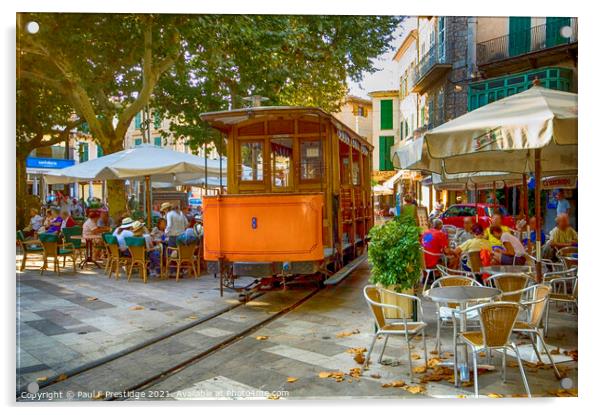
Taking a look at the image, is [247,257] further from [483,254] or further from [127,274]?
[127,274]

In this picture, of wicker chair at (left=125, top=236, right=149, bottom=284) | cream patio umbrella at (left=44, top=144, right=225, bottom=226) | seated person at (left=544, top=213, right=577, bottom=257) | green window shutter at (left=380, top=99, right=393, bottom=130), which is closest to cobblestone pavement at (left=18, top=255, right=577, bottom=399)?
wicker chair at (left=125, top=236, right=149, bottom=284)

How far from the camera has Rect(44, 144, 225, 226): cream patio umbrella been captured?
9.43m

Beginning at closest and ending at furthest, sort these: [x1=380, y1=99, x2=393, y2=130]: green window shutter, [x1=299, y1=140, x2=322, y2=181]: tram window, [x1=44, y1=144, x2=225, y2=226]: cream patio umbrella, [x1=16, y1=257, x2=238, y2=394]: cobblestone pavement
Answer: [x1=16, y1=257, x2=238, y2=394]: cobblestone pavement → [x1=299, y1=140, x2=322, y2=181]: tram window → [x1=380, y1=99, x2=393, y2=130]: green window shutter → [x1=44, y1=144, x2=225, y2=226]: cream patio umbrella

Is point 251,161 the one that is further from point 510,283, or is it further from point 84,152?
point 84,152

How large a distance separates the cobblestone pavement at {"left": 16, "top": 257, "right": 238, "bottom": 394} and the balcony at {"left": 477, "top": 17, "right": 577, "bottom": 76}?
4.93m

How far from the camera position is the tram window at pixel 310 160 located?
815cm

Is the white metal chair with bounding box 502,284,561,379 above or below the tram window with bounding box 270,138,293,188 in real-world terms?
below

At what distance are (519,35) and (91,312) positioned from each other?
20.2 feet

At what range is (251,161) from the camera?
8297mm

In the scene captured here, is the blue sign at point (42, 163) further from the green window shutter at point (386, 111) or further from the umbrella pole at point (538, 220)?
the umbrella pole at point (538, 220)

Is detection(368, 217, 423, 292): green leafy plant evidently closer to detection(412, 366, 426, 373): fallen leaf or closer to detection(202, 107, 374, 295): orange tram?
detection(412, 366, 426, 373): fallen leaf

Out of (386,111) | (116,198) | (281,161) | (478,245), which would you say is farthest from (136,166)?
(478,245)

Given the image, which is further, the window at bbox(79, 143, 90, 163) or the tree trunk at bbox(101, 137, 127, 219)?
the window at bbox(79, 143, 90, 163)
